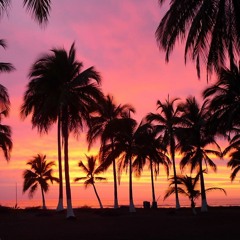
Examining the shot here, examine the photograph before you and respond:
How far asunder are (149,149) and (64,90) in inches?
624

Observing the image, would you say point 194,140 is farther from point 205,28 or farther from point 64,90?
point 205,28

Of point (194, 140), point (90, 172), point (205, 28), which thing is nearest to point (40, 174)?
point (90, 172)

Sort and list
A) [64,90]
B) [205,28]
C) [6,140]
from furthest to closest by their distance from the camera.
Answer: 1. [6,140]
2. [64,90]
3. [205,28]

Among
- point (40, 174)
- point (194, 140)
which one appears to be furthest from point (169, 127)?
point (40, 174)

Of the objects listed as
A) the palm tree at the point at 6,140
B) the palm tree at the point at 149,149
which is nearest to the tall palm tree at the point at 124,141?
the palm tree at the point at 149,149

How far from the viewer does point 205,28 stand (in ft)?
45.2

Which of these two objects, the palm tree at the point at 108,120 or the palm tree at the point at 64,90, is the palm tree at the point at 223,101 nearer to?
the palm tree at the point at 64,90

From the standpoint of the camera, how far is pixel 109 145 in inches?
1591

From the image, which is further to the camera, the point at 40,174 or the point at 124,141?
the point at 40,174

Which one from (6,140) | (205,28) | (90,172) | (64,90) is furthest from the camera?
(90,172)

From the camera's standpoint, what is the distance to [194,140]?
39.4 meters

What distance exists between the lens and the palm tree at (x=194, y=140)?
3909cm

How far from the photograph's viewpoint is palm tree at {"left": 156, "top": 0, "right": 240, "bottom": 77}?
1357 cm

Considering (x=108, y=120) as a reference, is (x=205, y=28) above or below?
below
